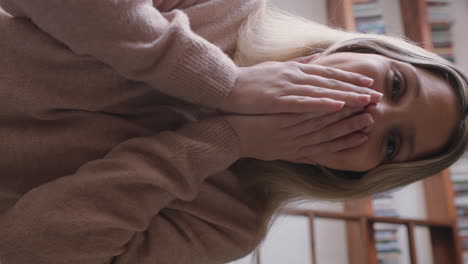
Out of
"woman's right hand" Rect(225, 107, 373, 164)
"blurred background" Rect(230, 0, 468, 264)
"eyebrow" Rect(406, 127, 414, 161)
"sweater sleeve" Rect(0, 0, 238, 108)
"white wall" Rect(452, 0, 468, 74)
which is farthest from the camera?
"white wall" Rect(452, 0, 468, 74)

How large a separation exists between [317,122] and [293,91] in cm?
8

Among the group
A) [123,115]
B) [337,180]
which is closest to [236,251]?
[337,180]

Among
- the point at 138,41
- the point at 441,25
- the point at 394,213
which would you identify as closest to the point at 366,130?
the point at 138,41

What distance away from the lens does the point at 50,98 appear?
73 cm

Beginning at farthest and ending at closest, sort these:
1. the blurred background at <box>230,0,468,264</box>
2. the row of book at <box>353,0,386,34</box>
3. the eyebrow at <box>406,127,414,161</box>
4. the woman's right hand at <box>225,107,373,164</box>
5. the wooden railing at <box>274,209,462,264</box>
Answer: the row of book at <box>353,0,386,34</box> → the blurred background at <box>230,0,468,264</box> → the wooden railing at <box>274,209,462,264</box> → the eyebrow at <box>406,127,414,161</box> → the woman's right hand at <box>225,107,373,164</box>

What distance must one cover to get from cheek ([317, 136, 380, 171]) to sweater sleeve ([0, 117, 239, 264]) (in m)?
0.21

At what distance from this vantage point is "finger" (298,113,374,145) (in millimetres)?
766

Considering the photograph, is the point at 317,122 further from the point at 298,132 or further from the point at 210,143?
the point at 210,143

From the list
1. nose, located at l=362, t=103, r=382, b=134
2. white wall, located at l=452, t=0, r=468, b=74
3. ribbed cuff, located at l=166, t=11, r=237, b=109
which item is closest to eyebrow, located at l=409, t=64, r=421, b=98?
nose, located at l=362, t=103, r=382, b=134

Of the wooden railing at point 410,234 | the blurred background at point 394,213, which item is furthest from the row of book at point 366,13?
the wooden railing at point 410,234

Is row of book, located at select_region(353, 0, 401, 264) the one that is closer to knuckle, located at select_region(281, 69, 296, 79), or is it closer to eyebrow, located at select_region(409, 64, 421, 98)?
eyebrow, located at select_region(409, 64, 421, 98)

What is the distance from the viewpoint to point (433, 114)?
848 millimetres

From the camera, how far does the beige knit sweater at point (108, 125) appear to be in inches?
26.1

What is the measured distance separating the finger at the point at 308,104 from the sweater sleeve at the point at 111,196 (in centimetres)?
11
